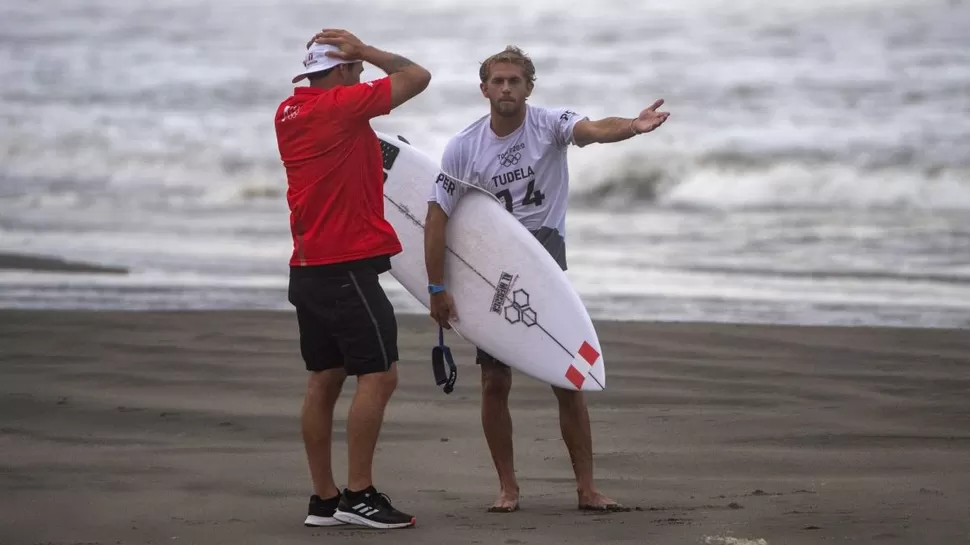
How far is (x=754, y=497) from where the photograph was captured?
175 inches

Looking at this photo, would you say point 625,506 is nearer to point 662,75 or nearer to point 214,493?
point 214,493

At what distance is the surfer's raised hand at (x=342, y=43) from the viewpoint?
4.06 m

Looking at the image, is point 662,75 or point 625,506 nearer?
point 625,506

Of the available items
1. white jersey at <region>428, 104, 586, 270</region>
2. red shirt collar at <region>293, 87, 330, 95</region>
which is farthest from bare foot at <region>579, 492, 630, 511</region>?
red shirt collar at <region>293, 87, 330, 95</region>

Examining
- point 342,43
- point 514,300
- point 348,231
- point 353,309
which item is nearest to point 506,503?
point 514,300

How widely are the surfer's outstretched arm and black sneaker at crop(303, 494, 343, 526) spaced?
54.0 inches

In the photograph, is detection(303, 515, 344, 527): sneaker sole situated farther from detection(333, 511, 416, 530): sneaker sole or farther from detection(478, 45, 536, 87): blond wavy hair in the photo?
detection(478, 45, 536, 87): blond wavy hair

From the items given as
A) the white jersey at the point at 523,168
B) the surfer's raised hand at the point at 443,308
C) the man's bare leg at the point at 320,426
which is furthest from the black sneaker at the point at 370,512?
the white jersey at the point at 523,168

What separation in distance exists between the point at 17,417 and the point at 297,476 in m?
1.61

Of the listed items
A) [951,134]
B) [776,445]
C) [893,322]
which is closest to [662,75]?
[951,134]

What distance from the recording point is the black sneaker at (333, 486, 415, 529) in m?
4.07

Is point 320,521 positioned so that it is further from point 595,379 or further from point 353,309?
point 595,379

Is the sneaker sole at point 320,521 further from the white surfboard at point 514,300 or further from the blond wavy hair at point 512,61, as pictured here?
the blond wavy hair at point 512,61

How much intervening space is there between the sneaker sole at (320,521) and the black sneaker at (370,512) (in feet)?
0.06
